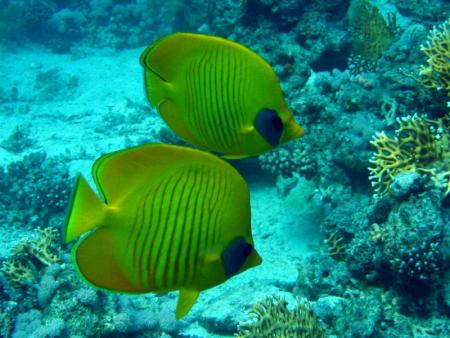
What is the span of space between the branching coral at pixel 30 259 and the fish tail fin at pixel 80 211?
4.32 meters

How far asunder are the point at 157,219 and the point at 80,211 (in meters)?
0.25

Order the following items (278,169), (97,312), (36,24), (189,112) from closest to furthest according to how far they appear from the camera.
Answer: (189,112) → (97,312) → (278,169) → (36,24)

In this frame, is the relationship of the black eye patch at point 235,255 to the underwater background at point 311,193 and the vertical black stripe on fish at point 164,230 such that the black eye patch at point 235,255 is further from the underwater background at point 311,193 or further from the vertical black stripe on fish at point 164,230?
the underwater background at point 311,193

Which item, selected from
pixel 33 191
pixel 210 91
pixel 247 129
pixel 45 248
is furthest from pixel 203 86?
pixel 33 191

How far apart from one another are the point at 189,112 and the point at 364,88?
535cm

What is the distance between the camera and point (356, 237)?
4.93 metres

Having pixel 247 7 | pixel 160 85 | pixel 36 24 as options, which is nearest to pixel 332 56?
pixel 247 7

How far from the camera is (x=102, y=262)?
1.54m

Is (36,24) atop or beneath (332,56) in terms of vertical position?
beneath

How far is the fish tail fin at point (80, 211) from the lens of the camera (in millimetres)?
1422

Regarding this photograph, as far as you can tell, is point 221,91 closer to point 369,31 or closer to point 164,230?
point 164,230

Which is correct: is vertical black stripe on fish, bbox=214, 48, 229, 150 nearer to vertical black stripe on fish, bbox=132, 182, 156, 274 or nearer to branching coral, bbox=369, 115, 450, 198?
vertical black stripe on fish, bbox=132, 182, 156, 274

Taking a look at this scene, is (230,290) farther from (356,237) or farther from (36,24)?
(36,24)

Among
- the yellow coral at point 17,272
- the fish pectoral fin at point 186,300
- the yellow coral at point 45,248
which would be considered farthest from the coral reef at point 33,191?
the fish pectoral fin at point 186,300
